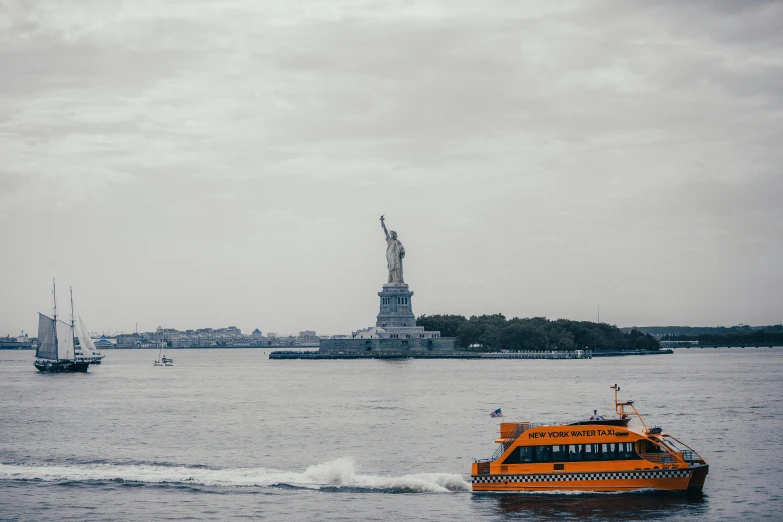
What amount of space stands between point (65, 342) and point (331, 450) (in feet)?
366

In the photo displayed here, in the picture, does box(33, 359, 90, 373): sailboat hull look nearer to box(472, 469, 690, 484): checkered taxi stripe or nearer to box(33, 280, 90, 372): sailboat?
box(33, 280, 90, 372): sailboat

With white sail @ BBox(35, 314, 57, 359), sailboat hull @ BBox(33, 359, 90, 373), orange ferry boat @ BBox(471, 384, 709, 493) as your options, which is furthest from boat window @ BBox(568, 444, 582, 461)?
sailboat hull @ BBox(33, 359, 90, 373)

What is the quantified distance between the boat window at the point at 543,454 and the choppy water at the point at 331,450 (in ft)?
5.77

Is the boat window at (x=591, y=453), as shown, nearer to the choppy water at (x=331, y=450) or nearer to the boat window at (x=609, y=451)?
the boat window at (x=609, y=451)

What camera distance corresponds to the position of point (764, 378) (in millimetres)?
132875

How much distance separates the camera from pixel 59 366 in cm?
16100

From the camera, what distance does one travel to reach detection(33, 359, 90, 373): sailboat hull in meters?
161

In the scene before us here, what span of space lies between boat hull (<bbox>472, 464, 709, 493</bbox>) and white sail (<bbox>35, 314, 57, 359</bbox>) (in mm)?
118581

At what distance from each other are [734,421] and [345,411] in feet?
96.6

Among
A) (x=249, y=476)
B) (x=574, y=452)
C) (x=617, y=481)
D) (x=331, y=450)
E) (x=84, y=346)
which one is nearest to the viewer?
(x=617, y=481)

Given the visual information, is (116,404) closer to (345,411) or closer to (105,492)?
(345,411)

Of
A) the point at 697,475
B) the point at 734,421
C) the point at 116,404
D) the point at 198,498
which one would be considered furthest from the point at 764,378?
the point at 198,498

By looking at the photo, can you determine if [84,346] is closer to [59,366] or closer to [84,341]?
[84,341]

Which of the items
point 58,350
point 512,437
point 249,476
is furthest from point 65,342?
point 512,437
